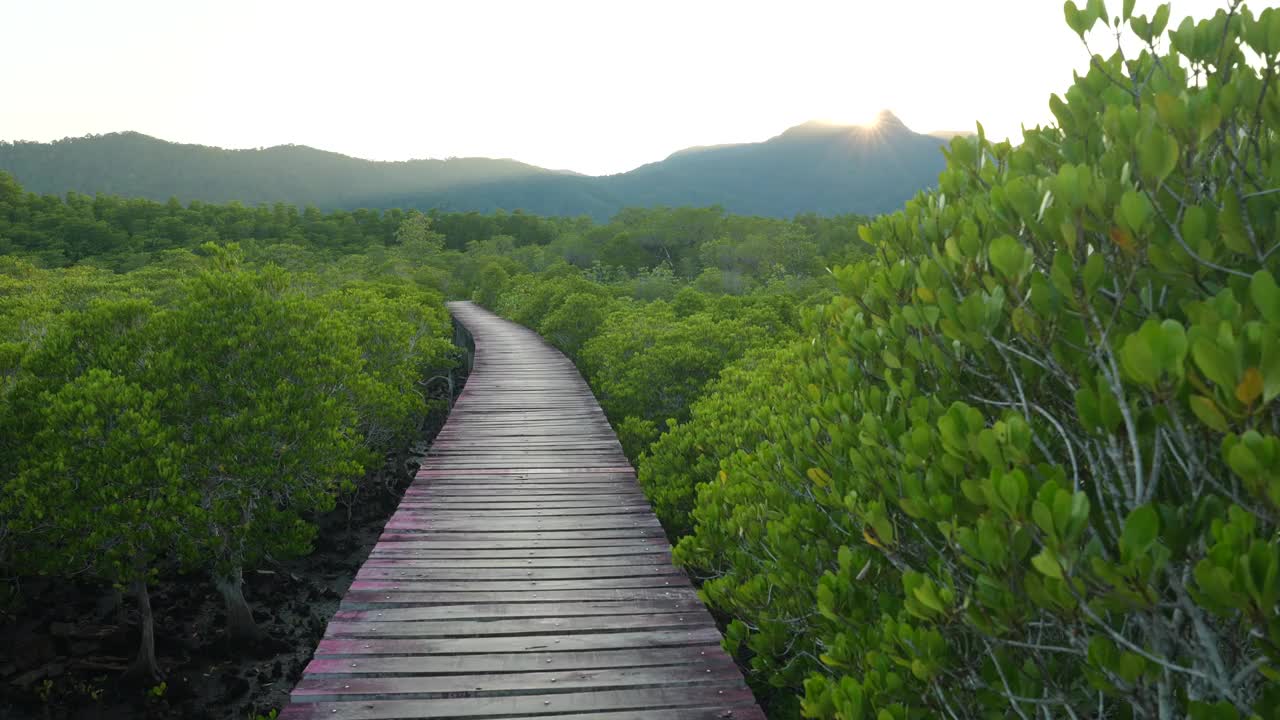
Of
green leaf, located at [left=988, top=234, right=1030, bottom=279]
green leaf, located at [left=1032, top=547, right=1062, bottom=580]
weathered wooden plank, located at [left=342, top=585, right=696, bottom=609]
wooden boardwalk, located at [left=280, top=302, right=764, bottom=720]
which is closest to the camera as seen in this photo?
green leaf, located at [left=1032, top=547, right=1062, bottom=580]

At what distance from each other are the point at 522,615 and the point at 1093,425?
11.1 feet

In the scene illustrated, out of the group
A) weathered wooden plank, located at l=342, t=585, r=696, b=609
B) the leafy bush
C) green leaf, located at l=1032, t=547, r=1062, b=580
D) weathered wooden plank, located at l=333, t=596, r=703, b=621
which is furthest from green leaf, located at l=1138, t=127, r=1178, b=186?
weathered wooden plank, located at l=342, t=585, r=696, b=609

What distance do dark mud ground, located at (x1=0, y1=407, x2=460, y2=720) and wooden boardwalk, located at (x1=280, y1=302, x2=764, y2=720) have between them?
9.78 ft

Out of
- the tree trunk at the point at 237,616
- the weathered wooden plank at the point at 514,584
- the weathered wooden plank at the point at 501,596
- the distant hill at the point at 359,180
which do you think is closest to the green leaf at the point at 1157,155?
the weathered wooden plank at the point at 501,596

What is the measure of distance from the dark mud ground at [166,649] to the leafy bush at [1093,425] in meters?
6.92

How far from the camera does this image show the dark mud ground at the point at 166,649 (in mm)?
6395

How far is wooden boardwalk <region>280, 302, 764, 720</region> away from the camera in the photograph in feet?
10.5

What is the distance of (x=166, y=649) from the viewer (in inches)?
288

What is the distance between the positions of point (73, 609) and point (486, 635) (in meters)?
7.02

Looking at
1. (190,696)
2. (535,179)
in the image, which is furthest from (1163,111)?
(535,179)

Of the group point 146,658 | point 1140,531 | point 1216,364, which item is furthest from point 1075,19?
point 146,658

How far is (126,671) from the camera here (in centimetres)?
668

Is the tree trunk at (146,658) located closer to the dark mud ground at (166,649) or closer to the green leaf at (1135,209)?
the dark mud ground at (166,649)

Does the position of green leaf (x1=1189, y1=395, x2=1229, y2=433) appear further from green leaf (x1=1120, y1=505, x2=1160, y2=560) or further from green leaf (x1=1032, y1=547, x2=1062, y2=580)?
green leaf (x1=1032, y1=547, x2=1062, y2=580)
